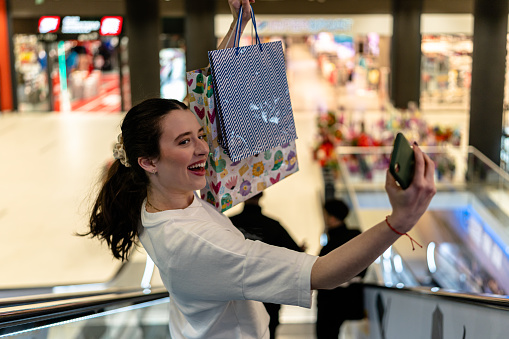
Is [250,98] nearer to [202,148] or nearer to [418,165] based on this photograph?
[202,148]

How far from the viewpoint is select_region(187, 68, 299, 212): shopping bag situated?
1526 millimetres

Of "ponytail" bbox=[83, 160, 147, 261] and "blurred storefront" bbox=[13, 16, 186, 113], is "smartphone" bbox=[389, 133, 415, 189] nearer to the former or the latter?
"ponytail" bbox=[83, 160, 147, 261]

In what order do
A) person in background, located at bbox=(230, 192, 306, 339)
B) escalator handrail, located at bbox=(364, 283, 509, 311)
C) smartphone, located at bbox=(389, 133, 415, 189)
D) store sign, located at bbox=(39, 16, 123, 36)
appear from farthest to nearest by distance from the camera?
store sign, located at bbox=(39, 16, 123, 36), person in background, located at bbox=(230, 192, 306, 339), escalator handrail, located at bbox=(364, 283, 509, 311), smartphone, located at bbox=(389, 133, 415, 189)

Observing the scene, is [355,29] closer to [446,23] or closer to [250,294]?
[446,23]

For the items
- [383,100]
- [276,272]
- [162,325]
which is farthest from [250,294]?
[383,100]

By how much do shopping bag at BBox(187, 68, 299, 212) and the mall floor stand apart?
29 centimetres

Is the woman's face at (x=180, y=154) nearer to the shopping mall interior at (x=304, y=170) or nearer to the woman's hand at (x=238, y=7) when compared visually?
the shopping mall interior at (x=304, y=170)

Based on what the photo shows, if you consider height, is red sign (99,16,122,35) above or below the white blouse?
above

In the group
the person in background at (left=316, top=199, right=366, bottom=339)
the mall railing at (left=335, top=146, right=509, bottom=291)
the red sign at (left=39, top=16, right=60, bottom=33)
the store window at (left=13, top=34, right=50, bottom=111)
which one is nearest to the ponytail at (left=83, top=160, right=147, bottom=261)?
the person in background at (left=316, top=199, right=366, bottom=339)

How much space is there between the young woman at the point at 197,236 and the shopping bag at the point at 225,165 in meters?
0.12

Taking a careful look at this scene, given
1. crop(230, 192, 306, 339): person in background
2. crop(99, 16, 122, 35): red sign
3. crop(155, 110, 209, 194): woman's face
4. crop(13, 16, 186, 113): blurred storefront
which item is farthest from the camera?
crop(13, 16, 186, 113): blurred storefront

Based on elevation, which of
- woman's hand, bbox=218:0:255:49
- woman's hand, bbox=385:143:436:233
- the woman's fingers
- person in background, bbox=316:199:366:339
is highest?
woman's hand, bbox=218:0:255:49

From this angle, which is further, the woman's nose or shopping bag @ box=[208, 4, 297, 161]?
shopping bag @ box=[208, 4, 297, 161]

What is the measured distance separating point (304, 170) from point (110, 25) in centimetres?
537
